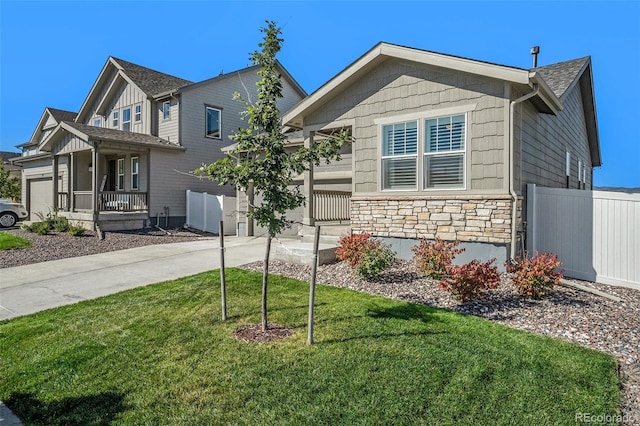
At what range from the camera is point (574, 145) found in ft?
43.8

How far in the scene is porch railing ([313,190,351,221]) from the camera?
35.5 feet

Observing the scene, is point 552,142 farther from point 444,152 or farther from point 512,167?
point 444,152

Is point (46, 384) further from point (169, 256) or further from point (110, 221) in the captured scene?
point (110, 221)

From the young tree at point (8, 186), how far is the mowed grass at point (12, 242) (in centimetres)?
1853

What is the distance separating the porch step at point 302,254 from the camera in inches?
335

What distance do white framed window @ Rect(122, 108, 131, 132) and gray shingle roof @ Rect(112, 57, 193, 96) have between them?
1.70 meters

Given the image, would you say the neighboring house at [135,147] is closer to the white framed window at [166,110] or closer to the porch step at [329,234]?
the white framed window at [166,110]

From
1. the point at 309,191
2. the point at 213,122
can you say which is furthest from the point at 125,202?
the point at 309,191

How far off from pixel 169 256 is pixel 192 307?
16.0 feet

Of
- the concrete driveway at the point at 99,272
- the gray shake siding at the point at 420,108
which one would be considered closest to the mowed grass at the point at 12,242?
the concrete driveway at the point at 99,272

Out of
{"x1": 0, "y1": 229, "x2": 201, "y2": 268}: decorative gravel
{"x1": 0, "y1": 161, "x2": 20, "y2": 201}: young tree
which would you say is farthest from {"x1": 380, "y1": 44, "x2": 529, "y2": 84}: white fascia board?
{"x1": 0, "y1": 161, "x2": 20, "y2": 201}: young tree

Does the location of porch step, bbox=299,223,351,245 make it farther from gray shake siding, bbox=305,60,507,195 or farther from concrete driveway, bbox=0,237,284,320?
concrete driveway, bbox=0,237,284,320

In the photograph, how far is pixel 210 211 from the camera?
656 inches

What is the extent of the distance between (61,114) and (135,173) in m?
11.7
